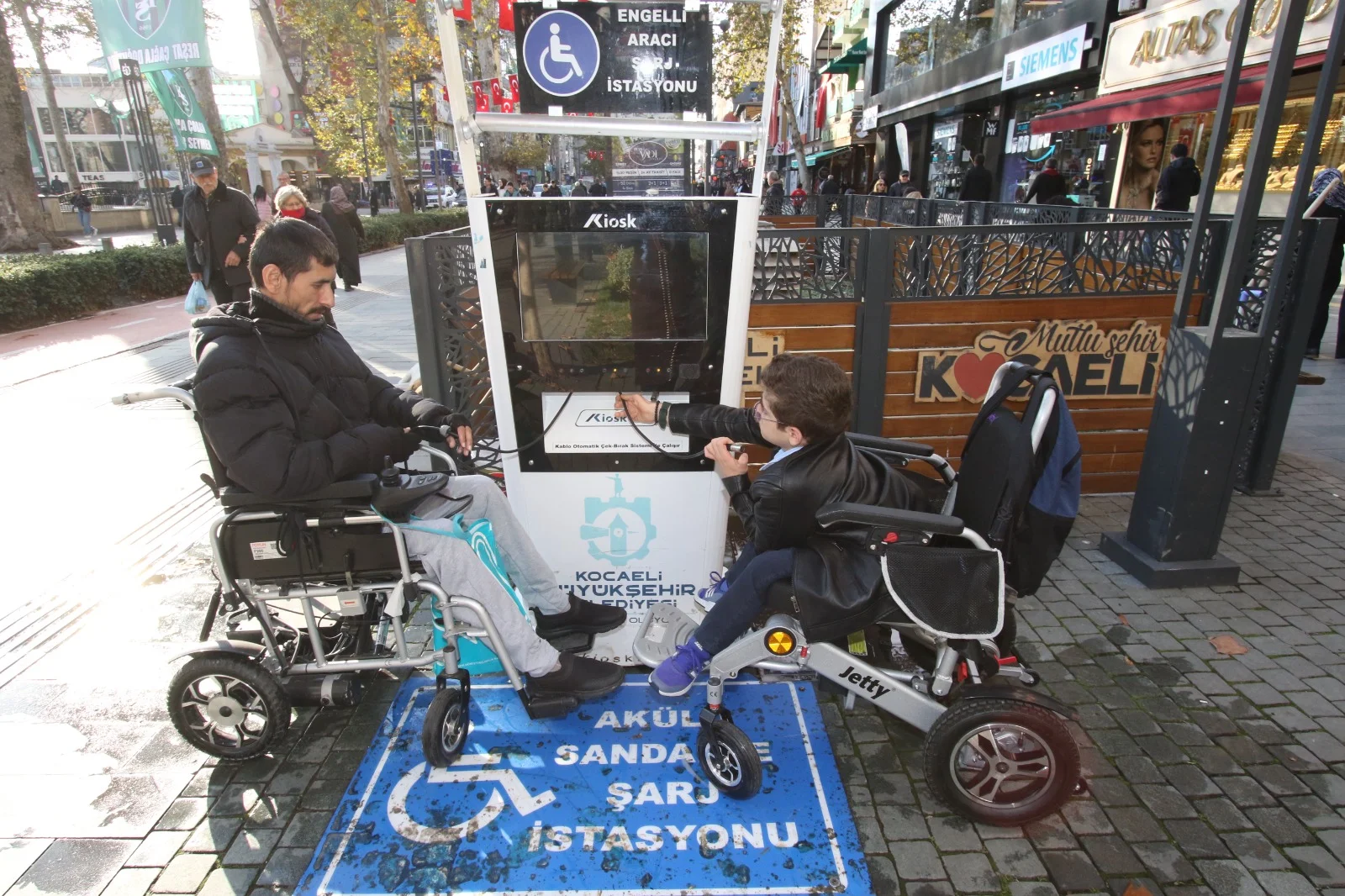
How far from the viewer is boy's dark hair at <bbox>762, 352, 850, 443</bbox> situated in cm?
235

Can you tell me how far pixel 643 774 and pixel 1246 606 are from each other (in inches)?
116

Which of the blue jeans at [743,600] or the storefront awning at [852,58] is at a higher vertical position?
the storefront awning at [852,58]

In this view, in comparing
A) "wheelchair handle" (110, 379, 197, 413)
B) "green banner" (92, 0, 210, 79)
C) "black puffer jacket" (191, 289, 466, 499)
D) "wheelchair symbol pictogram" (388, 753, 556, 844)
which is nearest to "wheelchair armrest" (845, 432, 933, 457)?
"black puffer jacket" (191, 289, 466, 499)

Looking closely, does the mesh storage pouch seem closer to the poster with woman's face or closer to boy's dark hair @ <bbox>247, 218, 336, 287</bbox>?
boy's dark hair @ <bbox>247, 218, 336, 287</bbox>

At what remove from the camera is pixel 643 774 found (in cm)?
261

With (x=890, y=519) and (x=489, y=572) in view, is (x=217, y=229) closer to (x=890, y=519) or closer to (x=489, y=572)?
(x=489, y=572)

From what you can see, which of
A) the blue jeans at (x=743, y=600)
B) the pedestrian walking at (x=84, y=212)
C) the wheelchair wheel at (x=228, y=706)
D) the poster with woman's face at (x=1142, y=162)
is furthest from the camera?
the pedestrian walking at (x=84, y=212)

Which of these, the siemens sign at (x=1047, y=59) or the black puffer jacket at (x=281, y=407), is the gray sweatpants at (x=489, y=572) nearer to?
the black puffer jacket at (x=281, y=407)

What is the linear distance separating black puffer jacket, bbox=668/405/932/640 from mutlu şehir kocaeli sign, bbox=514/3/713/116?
1297 mm

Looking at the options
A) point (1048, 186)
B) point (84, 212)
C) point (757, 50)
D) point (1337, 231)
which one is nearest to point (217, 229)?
point (1337, 231)

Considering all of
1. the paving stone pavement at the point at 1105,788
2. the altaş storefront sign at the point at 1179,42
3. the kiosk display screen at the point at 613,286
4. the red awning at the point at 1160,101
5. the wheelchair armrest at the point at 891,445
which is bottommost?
the paving stone pavement at the point at 1105,788

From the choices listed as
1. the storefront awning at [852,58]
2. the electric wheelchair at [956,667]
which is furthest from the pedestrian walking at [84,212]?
the electric wheelchair at [956,667]

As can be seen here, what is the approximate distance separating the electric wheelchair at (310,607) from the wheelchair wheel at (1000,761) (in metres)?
1.32

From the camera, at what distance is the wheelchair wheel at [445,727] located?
8.17 feet
